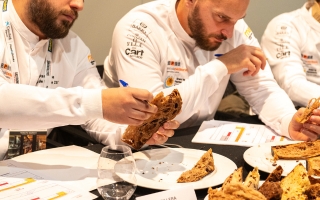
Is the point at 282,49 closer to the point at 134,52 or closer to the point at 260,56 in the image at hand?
the point at 260,56

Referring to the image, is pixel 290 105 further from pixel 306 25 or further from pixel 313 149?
pixel 306 25

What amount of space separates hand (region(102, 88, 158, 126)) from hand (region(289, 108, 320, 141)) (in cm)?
78

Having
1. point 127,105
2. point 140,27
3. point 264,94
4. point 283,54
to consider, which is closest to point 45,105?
point 127,105

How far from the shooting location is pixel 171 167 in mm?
1541

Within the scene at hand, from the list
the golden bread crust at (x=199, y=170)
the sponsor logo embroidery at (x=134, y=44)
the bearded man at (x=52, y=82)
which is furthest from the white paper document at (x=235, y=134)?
the sponsor logo embroidery at (x=134, y=44)

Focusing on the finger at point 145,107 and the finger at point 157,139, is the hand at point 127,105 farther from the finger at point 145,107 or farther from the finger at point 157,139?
the finger at point 157,139

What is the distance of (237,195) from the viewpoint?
105 cm

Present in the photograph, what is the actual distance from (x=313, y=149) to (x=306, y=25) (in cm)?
148

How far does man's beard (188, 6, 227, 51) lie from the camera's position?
2182 millimetres

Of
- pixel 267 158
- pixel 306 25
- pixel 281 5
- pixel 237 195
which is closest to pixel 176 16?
pixel 267 158

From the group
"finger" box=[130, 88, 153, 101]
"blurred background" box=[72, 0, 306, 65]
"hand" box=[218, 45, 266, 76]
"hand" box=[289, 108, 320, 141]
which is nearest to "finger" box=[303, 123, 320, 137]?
"hand" box=[289, 108, 320, 141]

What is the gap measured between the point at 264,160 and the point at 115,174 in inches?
25.2

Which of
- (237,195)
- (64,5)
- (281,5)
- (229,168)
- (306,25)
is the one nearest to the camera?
(237,195)

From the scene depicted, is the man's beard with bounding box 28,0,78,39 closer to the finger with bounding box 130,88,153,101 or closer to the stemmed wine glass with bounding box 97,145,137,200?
the finger with bounding box 130,88,153,101
